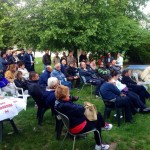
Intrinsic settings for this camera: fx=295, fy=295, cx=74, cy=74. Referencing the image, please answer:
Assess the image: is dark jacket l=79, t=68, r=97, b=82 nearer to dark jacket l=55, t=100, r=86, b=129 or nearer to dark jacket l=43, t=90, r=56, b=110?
dark jacket l=43, t=90, r=56, b=110

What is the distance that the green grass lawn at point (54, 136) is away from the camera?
6.09 meters

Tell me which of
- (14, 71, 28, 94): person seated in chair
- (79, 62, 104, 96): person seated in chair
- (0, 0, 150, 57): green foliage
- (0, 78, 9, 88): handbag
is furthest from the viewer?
(0, 0, 150, 57): green foliage

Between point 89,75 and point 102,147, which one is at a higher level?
point 89,75

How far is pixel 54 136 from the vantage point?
6.60 meters

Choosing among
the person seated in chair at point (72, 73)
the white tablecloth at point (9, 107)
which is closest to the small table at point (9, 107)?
the white tablecloth at point (9, 107)

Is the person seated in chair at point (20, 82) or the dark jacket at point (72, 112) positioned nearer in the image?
the dark jacket at point (72, 112)

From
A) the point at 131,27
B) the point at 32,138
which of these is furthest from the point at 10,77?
the point at 131,27

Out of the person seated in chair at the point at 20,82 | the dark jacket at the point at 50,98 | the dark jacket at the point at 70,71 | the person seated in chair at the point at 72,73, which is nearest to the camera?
the dark jacket at the point at 50,98

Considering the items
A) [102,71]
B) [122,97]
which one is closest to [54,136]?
[122,97]

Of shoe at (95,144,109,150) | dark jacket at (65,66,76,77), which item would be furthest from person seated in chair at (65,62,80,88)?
shoe at (95,144,109,150)

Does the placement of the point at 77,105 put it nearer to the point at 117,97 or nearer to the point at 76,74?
the point at 117,97

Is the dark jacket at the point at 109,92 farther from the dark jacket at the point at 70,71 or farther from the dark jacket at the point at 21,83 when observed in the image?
the dark jacket at the point at 70,71

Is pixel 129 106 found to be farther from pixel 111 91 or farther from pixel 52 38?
pixel 52 38

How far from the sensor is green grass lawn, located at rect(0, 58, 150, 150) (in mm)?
6093
